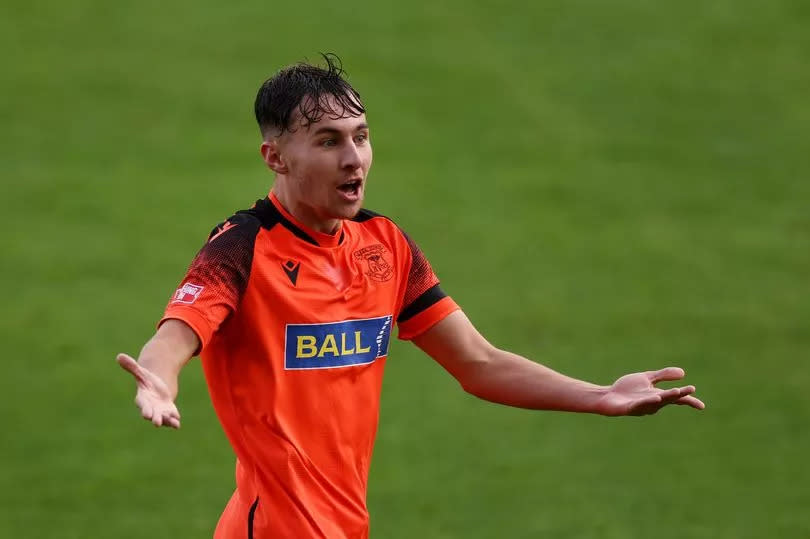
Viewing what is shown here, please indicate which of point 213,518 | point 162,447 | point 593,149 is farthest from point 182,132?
point 213,518

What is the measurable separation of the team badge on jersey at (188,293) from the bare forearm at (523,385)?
4.14ft

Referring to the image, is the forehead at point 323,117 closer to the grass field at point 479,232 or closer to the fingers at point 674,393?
the fingers at point 674,393

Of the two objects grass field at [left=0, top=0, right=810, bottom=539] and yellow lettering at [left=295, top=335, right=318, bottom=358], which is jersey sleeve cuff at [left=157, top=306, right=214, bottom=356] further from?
grass field at [left=0, top=0, right=810, bottom=539]

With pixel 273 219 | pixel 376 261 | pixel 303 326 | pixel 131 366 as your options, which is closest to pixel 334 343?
pixel 303 326

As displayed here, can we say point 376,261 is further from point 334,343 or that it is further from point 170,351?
point 170,351

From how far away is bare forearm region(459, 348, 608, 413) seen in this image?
5.32m

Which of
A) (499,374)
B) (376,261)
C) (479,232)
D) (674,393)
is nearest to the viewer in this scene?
(674,393)

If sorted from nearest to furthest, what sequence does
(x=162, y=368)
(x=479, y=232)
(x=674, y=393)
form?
(x=162, y=368) → (x=674, y=393) → (x=479, y=232)

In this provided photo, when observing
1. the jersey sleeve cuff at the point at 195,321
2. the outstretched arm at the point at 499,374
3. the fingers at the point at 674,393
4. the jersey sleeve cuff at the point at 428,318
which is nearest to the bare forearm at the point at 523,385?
the outstretched arm at the point at 499,374

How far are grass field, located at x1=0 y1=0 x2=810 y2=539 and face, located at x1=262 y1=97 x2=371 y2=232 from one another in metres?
4.74

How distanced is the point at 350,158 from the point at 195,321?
806mm

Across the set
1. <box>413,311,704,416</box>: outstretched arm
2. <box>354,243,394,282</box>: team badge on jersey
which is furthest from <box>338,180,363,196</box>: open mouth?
<box>413,311,704,416</box>: outstretched arm

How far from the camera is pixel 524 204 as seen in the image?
542 inches

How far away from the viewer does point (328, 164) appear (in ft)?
16.2
